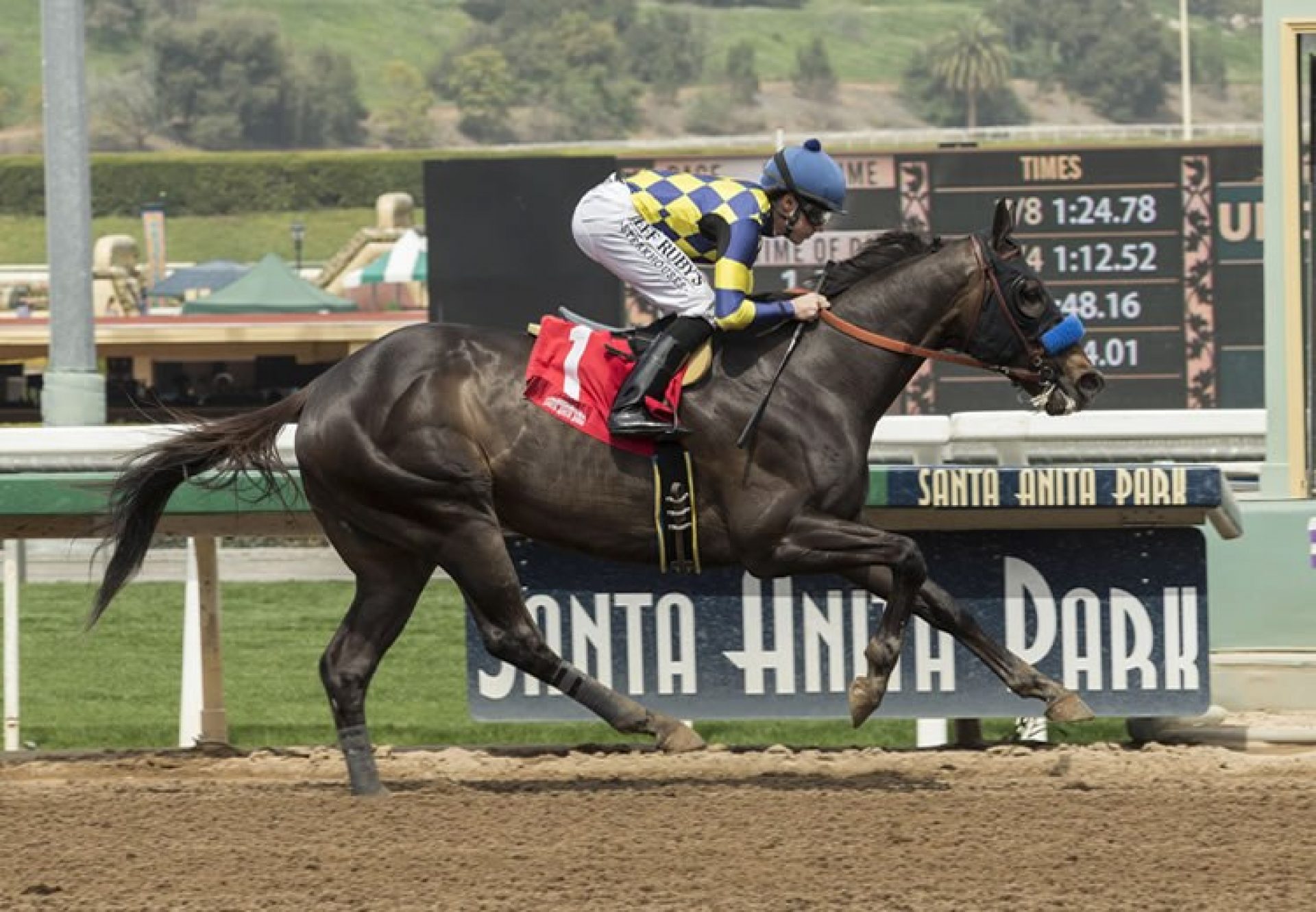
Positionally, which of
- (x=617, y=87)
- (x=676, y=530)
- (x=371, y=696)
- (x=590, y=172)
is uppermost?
(x=617, y=87)

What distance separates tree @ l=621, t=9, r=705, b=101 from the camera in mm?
110312

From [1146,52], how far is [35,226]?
6271 centimetres

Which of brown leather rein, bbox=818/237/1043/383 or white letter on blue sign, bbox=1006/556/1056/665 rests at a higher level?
brown leather rein, bbox=818/237/1043/383

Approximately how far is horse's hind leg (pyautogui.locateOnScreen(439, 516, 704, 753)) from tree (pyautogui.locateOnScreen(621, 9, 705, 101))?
103186 millimetres

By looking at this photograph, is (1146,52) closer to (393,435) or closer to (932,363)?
(932,363)

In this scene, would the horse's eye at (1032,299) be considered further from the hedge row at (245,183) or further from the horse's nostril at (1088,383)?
the hedge row at (245,183)

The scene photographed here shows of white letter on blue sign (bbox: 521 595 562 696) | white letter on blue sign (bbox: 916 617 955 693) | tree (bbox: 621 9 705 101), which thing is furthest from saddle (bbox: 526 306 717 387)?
tree (bbox: 621 9 705 101)

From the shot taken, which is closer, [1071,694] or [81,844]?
[81,844]

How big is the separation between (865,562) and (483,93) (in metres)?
101

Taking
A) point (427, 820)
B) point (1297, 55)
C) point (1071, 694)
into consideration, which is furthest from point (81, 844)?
point (1297, 55)

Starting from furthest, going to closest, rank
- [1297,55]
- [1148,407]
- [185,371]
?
[185,371]
[1148,407]
[1297,55]

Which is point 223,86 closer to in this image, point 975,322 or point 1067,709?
point 975,322

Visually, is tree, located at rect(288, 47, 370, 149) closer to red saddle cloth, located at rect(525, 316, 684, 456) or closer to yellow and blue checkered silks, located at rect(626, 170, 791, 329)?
yellow and blue checkered silks, located at rect(626, 170, 791, 329)

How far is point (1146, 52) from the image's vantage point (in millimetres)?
115000
